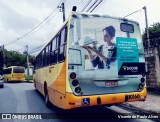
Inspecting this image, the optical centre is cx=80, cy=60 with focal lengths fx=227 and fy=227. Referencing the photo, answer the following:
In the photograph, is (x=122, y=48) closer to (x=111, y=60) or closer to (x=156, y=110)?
(x=111, y=60)

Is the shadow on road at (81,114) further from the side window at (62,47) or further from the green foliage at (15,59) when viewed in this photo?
the green foliage at (15,59)

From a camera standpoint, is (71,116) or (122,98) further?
(71,116)

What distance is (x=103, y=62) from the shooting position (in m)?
6.19

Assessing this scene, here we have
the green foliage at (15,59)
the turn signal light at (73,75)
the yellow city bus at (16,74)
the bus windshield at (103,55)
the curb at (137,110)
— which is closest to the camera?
the turn signal light at (73,75)

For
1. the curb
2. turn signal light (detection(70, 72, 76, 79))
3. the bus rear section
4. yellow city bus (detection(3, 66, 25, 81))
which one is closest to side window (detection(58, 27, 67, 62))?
the bus rear section

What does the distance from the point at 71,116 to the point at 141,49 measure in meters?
3.12

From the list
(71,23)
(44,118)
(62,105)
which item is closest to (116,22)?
(71,23)

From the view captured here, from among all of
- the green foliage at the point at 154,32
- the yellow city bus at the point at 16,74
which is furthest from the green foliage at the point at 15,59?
the green foliage at the point at 154,32

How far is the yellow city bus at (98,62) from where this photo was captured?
588cm

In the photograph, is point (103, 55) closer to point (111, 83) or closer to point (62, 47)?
point (111, 83)

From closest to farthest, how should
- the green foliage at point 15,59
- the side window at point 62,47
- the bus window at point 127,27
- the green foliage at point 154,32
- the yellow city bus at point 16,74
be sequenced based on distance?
the side window at point 62,47 → the bus window at point 127,27 → the yellow city bus at point 16,74 → the green foliage at point 154,32 → the green foliage at point 15,59

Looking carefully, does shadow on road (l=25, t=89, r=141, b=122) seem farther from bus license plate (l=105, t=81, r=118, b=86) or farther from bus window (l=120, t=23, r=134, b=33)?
bus window (l=120, t=23, r=134, b=33)

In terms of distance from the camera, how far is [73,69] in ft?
19.3

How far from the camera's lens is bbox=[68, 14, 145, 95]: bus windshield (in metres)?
5.96
